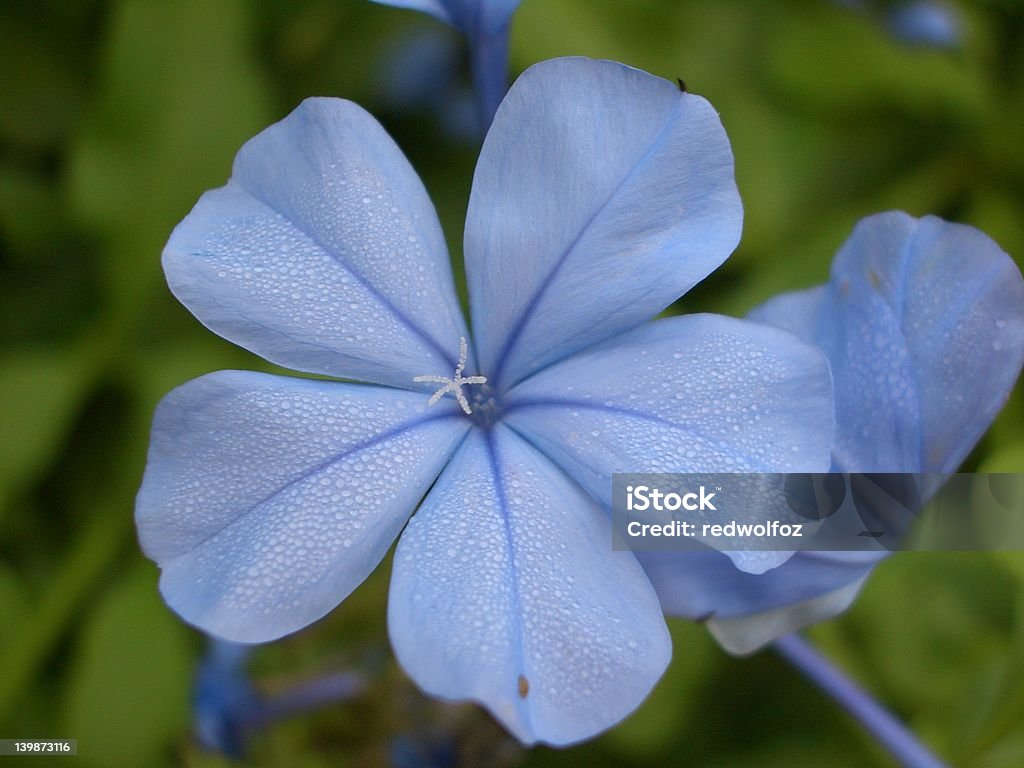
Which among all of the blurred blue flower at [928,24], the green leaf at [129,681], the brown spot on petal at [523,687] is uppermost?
the blurred blue flower at [928,24]

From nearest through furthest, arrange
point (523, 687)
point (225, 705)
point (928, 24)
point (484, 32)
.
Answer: point (523, 687), point (484, 32), point (225, 705), point (928, 24)

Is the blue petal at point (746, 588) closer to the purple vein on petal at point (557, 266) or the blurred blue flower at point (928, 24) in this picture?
the purple vein on petal at point (557, 266)

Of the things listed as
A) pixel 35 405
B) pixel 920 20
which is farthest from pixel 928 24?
pixel 35 405

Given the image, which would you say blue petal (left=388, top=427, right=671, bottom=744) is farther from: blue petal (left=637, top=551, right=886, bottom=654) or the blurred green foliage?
the blurred green foliage

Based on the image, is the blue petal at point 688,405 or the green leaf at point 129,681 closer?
the blue petal at point 688,405

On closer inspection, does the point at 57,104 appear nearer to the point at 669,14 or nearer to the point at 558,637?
the point at 669,14

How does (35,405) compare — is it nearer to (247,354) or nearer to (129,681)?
(247,354)

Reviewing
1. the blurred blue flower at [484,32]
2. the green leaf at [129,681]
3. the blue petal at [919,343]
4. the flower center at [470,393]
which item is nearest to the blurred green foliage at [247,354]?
the green leaf at [129,681]
